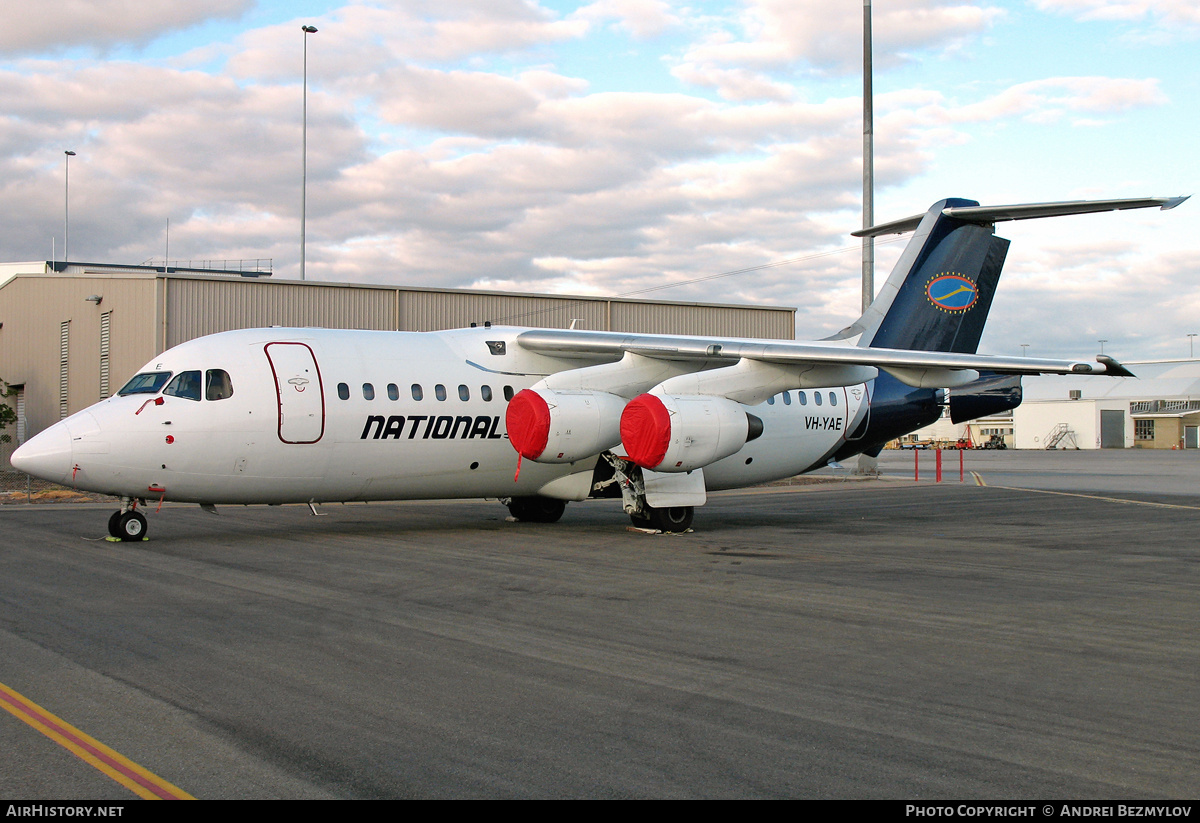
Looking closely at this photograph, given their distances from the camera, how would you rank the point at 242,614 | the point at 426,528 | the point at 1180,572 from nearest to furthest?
the point at 242,614, the point at 1180,572, the point at 426,528

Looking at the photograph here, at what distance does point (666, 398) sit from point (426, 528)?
5.09m

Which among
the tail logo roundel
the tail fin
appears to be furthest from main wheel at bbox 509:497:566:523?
the tail logo roundel

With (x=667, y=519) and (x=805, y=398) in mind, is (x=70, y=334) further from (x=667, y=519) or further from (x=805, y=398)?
(x=805, y=398)

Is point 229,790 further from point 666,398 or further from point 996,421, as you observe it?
point 996,421

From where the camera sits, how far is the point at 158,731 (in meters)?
5.82

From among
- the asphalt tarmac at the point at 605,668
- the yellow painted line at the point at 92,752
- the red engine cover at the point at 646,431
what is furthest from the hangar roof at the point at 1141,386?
the yellow painted line at the point at 92,752

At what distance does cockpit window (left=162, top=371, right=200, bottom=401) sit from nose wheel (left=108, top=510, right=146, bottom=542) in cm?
205

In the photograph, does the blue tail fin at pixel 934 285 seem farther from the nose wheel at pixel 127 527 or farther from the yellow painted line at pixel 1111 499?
the nose wheel at pixel 127 527

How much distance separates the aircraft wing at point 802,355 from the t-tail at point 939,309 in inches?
139

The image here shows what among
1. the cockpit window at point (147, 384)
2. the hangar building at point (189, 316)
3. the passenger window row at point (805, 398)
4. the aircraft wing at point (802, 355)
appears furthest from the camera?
the hangar building at point (189, 316)

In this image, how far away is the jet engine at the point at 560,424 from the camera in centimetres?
1608

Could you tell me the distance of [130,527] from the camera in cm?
1541

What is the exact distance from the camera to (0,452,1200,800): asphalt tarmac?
5195 millimetres
